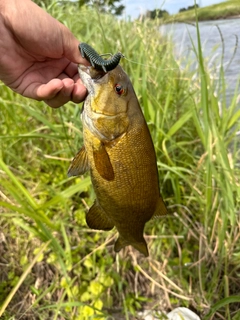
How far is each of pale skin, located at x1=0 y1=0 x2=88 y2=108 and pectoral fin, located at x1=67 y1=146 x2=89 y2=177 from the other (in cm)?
21

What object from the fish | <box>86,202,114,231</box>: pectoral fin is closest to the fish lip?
the fish

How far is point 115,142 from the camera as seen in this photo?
122 cm

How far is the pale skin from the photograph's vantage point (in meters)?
1.35

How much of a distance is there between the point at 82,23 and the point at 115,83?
2386 millimetres

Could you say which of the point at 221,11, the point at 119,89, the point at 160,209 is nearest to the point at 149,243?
the point at 160,209

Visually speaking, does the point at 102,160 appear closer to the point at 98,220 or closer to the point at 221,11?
the point at 98,220

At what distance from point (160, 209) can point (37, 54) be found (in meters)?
0.82

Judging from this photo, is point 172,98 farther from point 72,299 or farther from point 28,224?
point 72,299

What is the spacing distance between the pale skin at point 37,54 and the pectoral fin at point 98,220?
0.41 meters

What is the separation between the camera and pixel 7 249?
2061mm

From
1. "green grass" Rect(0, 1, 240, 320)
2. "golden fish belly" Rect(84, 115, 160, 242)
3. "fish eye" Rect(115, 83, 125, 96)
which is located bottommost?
"green grass" Rect(0, 1, 240, 320)

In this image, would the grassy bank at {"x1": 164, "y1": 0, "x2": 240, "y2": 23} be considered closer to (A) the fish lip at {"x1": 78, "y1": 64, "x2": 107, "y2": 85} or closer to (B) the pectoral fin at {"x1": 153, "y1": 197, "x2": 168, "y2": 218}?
(A) the fish lip at {"x1": 78, "y1": 64, "x2": 107, "y2": 85}

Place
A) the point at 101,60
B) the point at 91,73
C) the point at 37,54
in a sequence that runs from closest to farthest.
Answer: the point at 101,60, the point at 91,73, the point at 37,54

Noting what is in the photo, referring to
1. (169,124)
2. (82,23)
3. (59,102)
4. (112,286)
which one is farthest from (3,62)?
(82,23)
